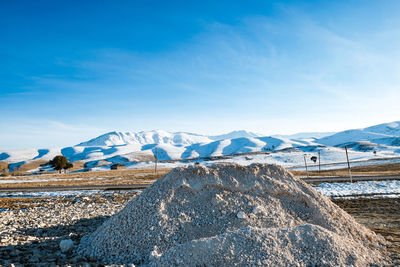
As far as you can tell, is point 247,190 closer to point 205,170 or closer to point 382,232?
point 205,170

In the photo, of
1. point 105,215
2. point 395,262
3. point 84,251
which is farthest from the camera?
point 105,215

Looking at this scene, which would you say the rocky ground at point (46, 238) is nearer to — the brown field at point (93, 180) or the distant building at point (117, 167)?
the brown field at point (93, 180)

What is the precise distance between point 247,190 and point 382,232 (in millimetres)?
6138

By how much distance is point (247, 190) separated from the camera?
10242mm

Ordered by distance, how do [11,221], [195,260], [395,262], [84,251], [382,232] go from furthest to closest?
[11,221], [382,232], [84,251], [395,262], [195,260]

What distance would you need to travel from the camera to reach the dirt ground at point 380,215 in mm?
10267

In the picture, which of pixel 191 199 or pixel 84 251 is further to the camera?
pixel 191 199

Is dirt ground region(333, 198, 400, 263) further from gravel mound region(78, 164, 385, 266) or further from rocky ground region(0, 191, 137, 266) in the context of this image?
rocky ground region(0, 191, 137, 266)

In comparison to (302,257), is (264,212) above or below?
above

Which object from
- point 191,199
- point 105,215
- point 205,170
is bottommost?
→ point 105,215

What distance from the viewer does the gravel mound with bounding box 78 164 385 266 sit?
7.03m

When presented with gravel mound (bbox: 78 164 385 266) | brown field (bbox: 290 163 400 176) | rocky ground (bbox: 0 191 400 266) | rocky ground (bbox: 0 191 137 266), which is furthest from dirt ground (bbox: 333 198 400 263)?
brown field (bbox: 290 163 400 176)

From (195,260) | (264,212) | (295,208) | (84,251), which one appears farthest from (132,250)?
(295,208)

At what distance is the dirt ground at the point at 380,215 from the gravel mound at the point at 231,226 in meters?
1.37
